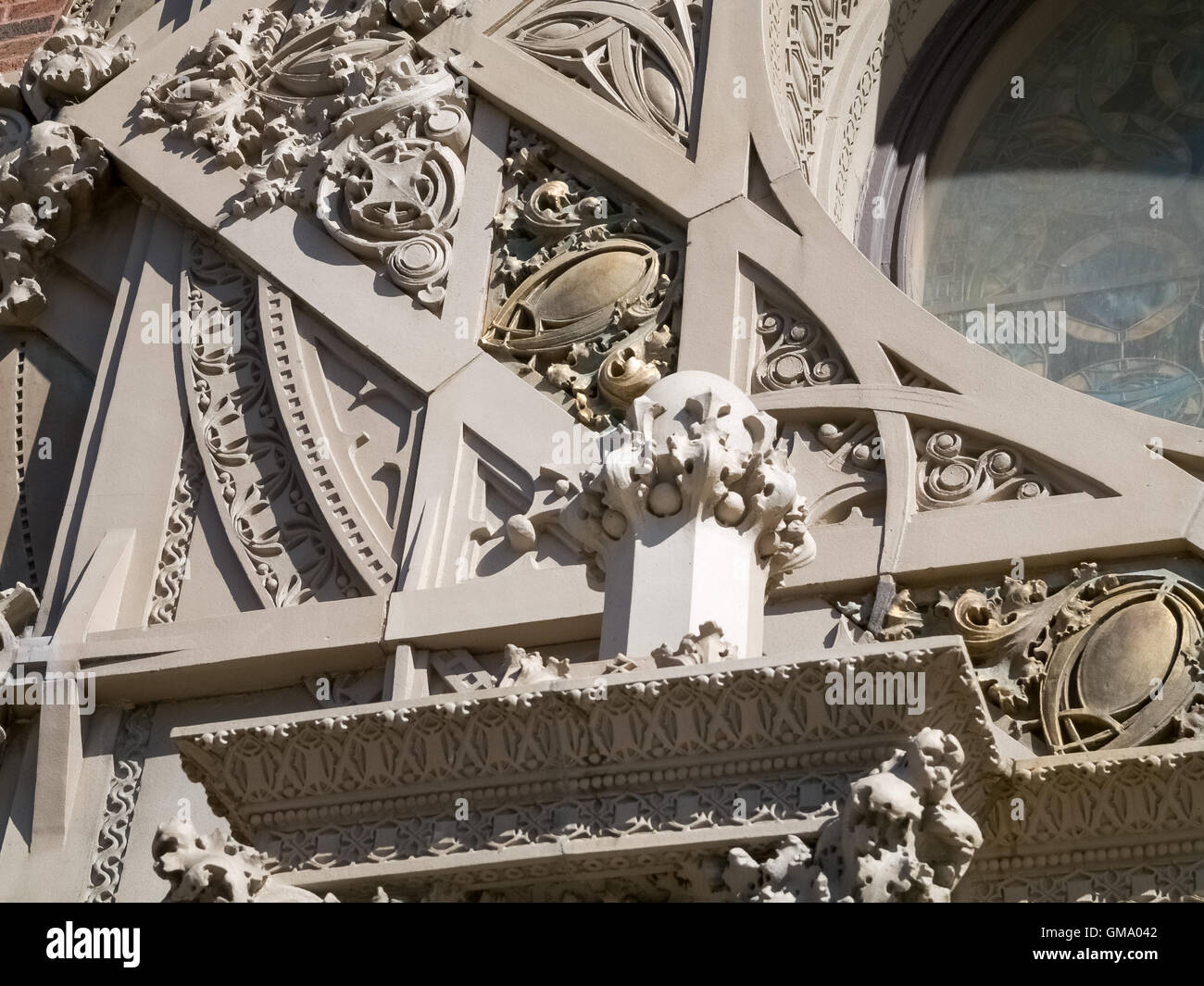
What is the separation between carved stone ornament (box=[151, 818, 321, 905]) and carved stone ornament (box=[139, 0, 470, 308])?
3.07 meters

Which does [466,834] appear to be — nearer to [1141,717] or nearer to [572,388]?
[1141,717]

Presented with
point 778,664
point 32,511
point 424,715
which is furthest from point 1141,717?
point 32,511

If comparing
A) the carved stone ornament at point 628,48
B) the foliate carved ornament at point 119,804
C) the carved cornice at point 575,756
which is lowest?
the carved cornice at point 575,756

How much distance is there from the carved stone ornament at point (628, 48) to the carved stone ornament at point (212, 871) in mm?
3616

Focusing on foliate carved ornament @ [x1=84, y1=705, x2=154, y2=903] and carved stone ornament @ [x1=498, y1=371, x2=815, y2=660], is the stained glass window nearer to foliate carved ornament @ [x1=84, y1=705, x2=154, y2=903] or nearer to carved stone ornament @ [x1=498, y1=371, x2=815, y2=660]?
carved stone ornament @ [x1=498, y1=371, x2=815, y2=660]

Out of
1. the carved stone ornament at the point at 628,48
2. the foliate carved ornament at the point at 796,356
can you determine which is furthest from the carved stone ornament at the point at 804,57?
the foliate carved ornament at the point at 796,356

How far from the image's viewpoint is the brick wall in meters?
9.91

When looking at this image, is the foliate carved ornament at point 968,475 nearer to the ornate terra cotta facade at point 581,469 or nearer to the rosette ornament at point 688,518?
the ornate terra cotta facade at point 581,469

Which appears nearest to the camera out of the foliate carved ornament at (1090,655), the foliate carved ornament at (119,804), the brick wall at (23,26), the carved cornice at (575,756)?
the carved cornice at (575,756)

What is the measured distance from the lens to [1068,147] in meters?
8.55

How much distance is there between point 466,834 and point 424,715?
27 centimetres

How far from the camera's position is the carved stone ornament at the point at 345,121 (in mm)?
8156

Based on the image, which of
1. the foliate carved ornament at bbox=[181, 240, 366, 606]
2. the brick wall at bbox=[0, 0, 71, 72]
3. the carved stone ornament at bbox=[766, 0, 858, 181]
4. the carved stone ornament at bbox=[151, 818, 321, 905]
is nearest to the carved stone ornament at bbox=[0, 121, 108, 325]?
the foliate carved ornament at bbox=[181, 240, 366, 606]
